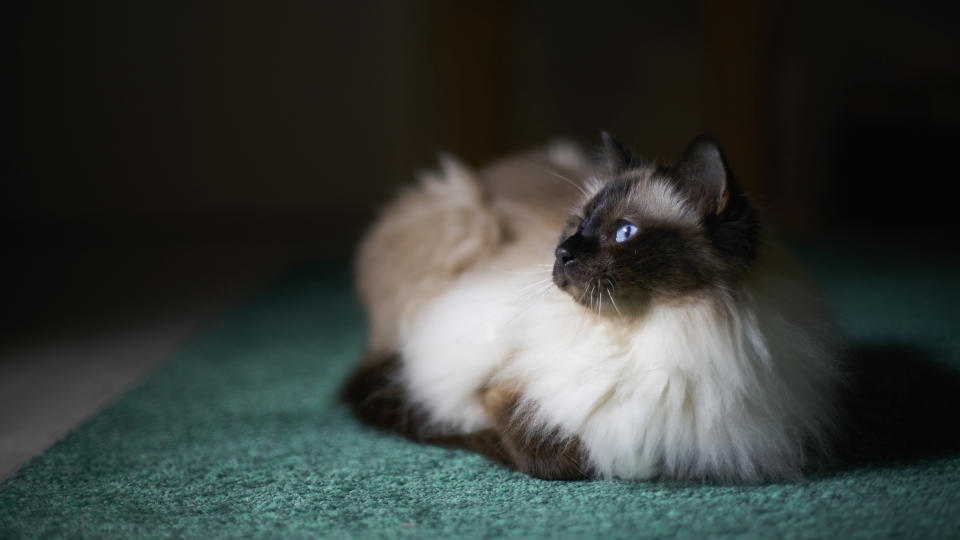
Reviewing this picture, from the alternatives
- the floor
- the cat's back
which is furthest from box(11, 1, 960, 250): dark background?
the cat's back

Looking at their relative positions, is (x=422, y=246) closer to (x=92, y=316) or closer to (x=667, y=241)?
(x=667, y=241)

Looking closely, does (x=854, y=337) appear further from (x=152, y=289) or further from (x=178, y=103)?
(x=178, y=103)

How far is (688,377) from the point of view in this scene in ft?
3.47

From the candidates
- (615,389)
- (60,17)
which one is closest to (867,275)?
(615,389)

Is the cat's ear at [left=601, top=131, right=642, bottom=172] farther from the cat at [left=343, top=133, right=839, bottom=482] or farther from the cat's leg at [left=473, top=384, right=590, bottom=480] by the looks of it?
the cat's leg at [left=473, top=384, right=590, bottom=480]

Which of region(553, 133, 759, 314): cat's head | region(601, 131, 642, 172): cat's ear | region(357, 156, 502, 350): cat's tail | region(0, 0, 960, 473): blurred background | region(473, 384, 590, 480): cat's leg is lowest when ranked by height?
region(473, 384, 590, 480): cat's leg

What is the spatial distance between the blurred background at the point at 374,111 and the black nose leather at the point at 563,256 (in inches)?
81.1

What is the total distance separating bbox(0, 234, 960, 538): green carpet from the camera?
1022 millimetres

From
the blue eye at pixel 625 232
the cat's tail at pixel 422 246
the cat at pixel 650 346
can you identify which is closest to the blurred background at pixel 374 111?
the cat's tail at pixel 422 246

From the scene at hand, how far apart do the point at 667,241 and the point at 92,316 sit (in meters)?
2.12

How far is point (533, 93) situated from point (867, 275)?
198 centimetres

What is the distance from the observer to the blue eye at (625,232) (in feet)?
3.57

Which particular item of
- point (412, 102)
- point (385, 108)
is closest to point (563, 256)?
point (412, 102)

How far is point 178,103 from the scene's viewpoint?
436 centimetres
